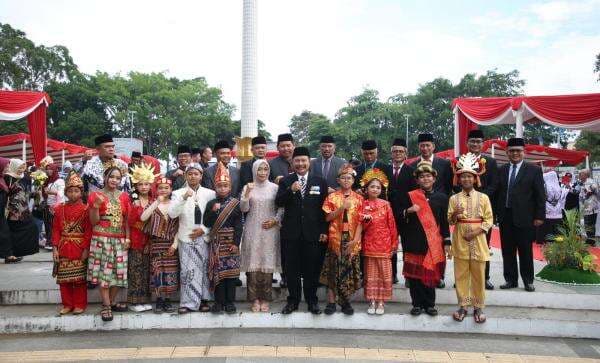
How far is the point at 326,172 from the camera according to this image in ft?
19.1

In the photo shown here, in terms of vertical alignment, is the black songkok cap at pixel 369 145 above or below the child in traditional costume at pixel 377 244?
above

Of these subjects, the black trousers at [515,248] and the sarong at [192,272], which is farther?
the black trousers at [515,248]

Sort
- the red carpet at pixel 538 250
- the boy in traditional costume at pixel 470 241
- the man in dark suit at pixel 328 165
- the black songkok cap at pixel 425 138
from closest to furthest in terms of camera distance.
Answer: the boy in traditional costume at pixel 470 241, the black songkok cap at pixel 425 138, the man in dark suit at pixel 328 165, the red carpet at pixel 538 250

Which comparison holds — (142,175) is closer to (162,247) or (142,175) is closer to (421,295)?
(162,247)

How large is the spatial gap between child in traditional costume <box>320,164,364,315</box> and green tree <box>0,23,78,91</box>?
30184 mm

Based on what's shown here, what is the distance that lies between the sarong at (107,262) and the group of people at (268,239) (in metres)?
0.01

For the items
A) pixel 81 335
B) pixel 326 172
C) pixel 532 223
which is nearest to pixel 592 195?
pixel 532 223

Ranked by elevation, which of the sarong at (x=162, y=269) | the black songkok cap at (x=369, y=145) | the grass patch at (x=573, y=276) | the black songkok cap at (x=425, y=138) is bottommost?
the grass patch at (x=573, y=276)

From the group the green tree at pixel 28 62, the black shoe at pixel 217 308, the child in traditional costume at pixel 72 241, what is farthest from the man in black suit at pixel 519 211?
the green tree at pixel 28 62

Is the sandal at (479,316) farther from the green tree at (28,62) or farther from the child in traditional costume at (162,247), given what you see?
the green tree at (28,62)

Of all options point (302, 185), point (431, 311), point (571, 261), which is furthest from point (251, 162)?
point (571, 261)

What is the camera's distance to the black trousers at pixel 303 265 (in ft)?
16.4

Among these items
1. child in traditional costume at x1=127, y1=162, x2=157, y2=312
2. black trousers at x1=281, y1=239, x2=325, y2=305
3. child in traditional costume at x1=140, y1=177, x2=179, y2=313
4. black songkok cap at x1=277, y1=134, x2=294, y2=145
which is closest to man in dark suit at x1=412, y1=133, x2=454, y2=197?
black songkok cap at x1=277, y1=134, x2=294, y2=145

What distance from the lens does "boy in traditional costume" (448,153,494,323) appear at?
482cm
